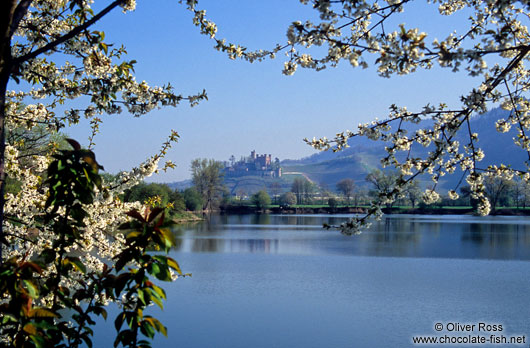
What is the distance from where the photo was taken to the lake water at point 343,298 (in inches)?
451

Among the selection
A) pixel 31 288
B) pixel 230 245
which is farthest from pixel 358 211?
pixel 31 288

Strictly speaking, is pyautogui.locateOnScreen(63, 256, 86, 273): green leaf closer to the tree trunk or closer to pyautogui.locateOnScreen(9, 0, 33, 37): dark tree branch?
the tree trunk

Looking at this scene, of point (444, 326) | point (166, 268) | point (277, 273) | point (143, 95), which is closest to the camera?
point (166, 268)

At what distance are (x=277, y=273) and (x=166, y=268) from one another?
1722cm

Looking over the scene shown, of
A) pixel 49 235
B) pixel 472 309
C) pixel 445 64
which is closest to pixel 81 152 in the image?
pixel 445 64

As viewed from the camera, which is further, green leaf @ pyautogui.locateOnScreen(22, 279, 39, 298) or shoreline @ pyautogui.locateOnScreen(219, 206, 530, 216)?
shoreline @ pyautogui.locateOnScreen(219, 206, 530, 216)

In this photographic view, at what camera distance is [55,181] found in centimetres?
289

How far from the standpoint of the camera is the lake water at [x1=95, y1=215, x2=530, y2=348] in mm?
11453

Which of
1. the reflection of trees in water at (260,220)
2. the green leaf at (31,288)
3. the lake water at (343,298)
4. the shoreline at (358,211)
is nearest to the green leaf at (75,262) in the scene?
the green leaf at (31,288)

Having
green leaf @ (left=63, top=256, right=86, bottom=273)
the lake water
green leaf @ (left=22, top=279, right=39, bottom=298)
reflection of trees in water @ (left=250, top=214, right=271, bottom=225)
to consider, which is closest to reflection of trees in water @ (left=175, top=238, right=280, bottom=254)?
the lake water

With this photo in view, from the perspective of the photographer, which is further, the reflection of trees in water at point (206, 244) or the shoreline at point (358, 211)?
the shoreline at point (358, 211)

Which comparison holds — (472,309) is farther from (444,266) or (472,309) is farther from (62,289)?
(62,289)

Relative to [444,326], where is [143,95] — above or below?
above

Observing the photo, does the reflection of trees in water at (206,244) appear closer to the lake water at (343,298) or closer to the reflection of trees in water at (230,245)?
the reflection of trees in water at (230,245)
